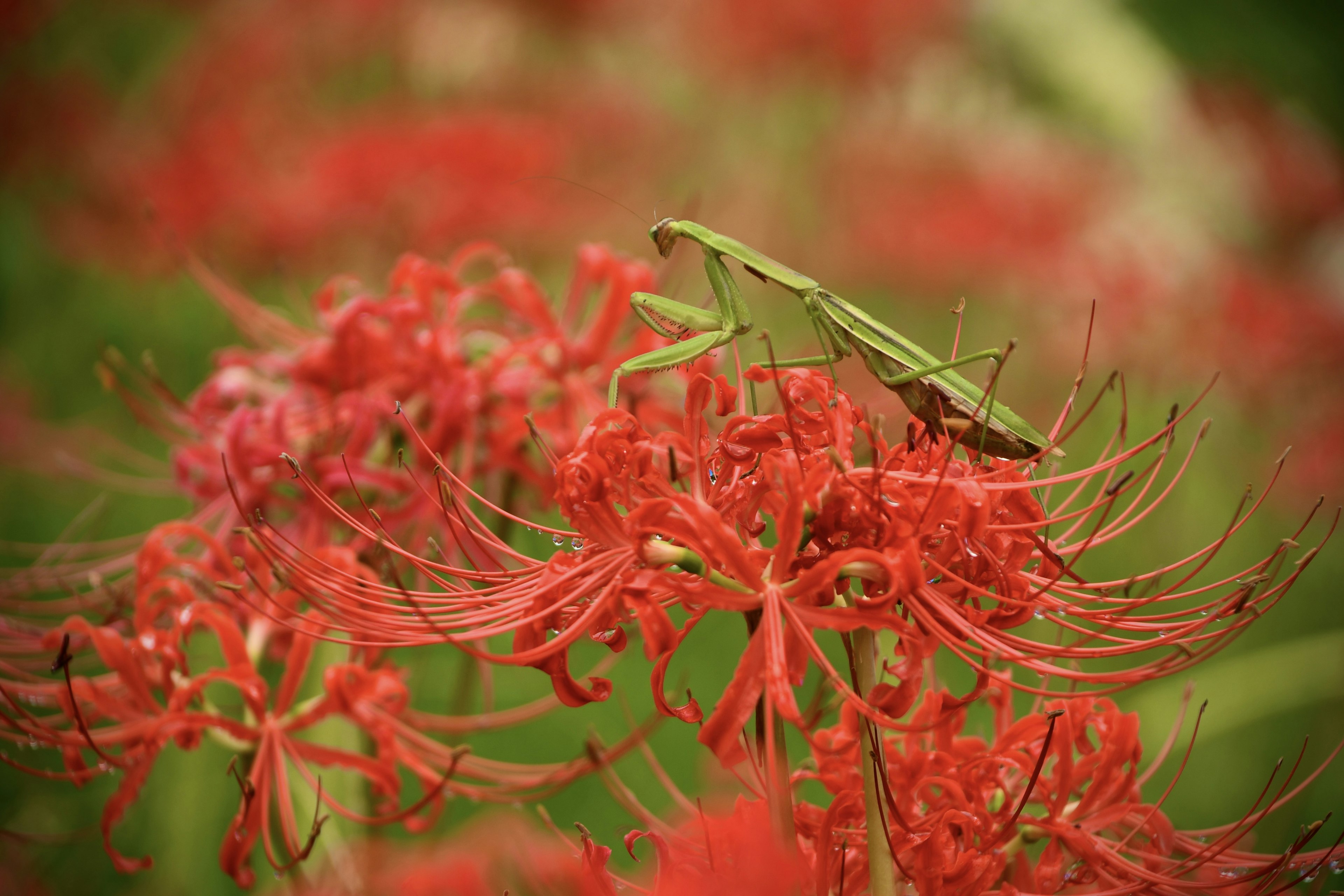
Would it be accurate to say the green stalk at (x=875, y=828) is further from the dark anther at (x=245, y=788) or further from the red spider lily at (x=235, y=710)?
the dark anther at (x=245, y=788)

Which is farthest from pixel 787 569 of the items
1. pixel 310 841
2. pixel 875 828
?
pixel 310 841

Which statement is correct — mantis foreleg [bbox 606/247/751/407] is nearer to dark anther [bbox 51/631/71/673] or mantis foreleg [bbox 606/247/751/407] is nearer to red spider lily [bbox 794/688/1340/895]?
red spider lily [bbox 794/688/1340/895]

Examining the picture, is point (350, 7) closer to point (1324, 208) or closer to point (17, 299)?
point (17, 299)

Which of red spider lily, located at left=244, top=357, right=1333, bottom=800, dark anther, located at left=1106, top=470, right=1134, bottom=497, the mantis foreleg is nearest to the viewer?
red spider lily, located at left=244, top=357, right=1333, bottom=800

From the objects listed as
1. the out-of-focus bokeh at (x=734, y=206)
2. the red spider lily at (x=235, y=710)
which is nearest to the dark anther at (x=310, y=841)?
the red spider lily at (x=235, y=710)

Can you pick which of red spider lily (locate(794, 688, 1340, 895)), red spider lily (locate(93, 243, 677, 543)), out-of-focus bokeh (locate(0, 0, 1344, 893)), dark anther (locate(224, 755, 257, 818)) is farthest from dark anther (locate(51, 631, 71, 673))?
out-of-focus bokeh (locate(0, 0, 1344, 893))
